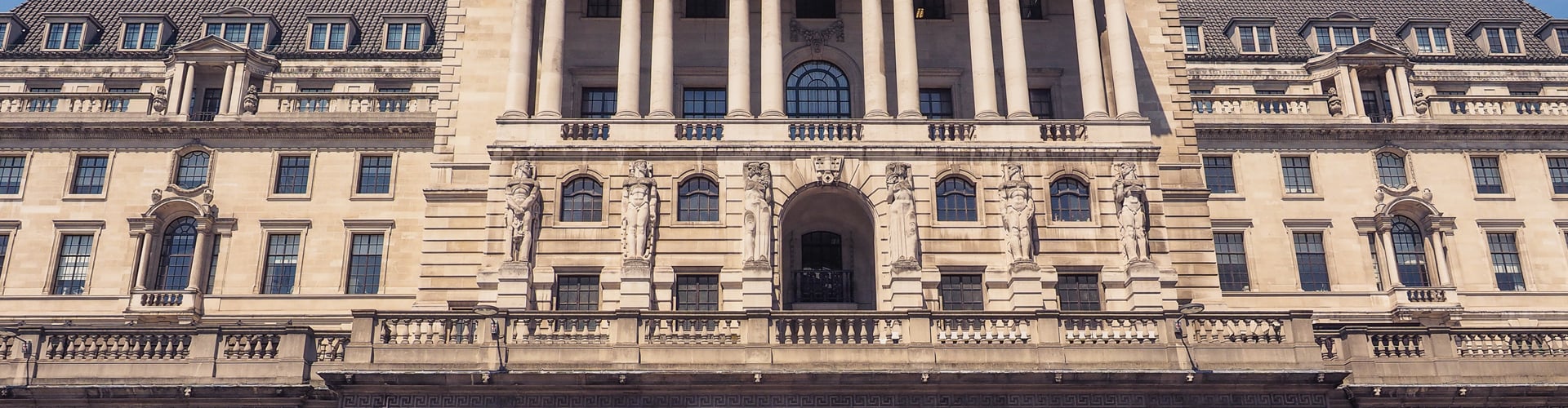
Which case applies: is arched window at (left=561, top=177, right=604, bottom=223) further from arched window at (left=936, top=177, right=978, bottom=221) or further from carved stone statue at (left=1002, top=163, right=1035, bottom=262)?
carved stone statue at (left=1002, top=163, right=1035, bottom=262)

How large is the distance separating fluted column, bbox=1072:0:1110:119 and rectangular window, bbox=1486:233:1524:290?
21882mm

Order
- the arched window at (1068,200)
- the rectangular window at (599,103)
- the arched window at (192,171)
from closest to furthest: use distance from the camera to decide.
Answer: the arched window at (1068,200) < the rectangular window at (599,103) < the arched window at (192,171)

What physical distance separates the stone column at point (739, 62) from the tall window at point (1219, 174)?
22.5 metres

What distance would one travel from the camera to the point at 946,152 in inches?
1400

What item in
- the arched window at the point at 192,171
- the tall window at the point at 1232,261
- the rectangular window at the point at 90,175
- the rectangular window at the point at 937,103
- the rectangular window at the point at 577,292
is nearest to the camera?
the rectangular window at the point at 577,292

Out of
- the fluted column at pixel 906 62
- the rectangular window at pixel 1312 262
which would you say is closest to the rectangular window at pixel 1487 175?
the rectangular window at pixel 1312 262

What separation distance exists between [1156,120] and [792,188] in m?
12.6

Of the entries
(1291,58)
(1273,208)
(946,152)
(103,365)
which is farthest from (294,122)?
(1291,58)

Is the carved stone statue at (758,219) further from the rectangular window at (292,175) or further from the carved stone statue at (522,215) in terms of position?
the rectangular window at (292,175)

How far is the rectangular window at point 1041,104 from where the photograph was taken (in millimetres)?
40562

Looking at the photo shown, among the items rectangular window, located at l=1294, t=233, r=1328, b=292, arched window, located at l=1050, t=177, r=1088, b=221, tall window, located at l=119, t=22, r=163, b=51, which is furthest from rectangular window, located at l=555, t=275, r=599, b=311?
tall window, located at l=119, t=22, r=163, b=51

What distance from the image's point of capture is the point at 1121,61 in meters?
37.9

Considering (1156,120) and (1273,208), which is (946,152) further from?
(1273,208)

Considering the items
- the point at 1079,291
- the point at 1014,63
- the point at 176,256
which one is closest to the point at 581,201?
the point at 1014,63
